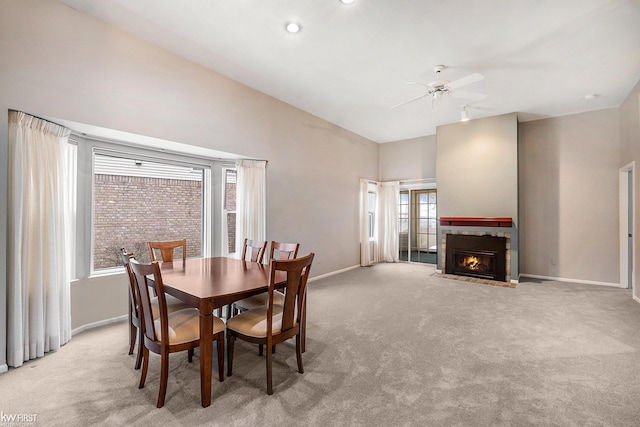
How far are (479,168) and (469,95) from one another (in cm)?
176

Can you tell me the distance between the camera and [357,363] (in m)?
2.40

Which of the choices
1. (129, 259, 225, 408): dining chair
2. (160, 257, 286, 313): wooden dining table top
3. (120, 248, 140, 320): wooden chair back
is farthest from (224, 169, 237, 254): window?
(129, 259, 225, 408): dining chair

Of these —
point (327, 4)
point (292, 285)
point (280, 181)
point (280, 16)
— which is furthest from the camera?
point (280, 181)

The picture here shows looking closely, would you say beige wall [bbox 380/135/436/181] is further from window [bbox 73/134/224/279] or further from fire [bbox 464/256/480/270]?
window [bbox 73/134/224/279]

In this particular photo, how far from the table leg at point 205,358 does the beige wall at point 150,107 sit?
1.83 metres

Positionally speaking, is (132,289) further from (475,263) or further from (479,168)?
(479,168)

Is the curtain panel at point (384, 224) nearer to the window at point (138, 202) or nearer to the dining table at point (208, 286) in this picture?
the window at point (138, 202)

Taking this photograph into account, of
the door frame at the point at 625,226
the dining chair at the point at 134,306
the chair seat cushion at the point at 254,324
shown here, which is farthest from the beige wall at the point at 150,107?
the door frame at the point at 625,226

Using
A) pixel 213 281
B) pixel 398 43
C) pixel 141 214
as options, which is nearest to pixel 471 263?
pixel 398 43

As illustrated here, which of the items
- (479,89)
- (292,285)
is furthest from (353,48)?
(292,285)

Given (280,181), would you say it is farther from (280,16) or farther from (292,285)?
(292,285)

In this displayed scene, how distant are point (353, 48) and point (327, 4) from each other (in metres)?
0.73

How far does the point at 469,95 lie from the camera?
4281mm

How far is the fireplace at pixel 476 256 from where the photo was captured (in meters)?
5.22
